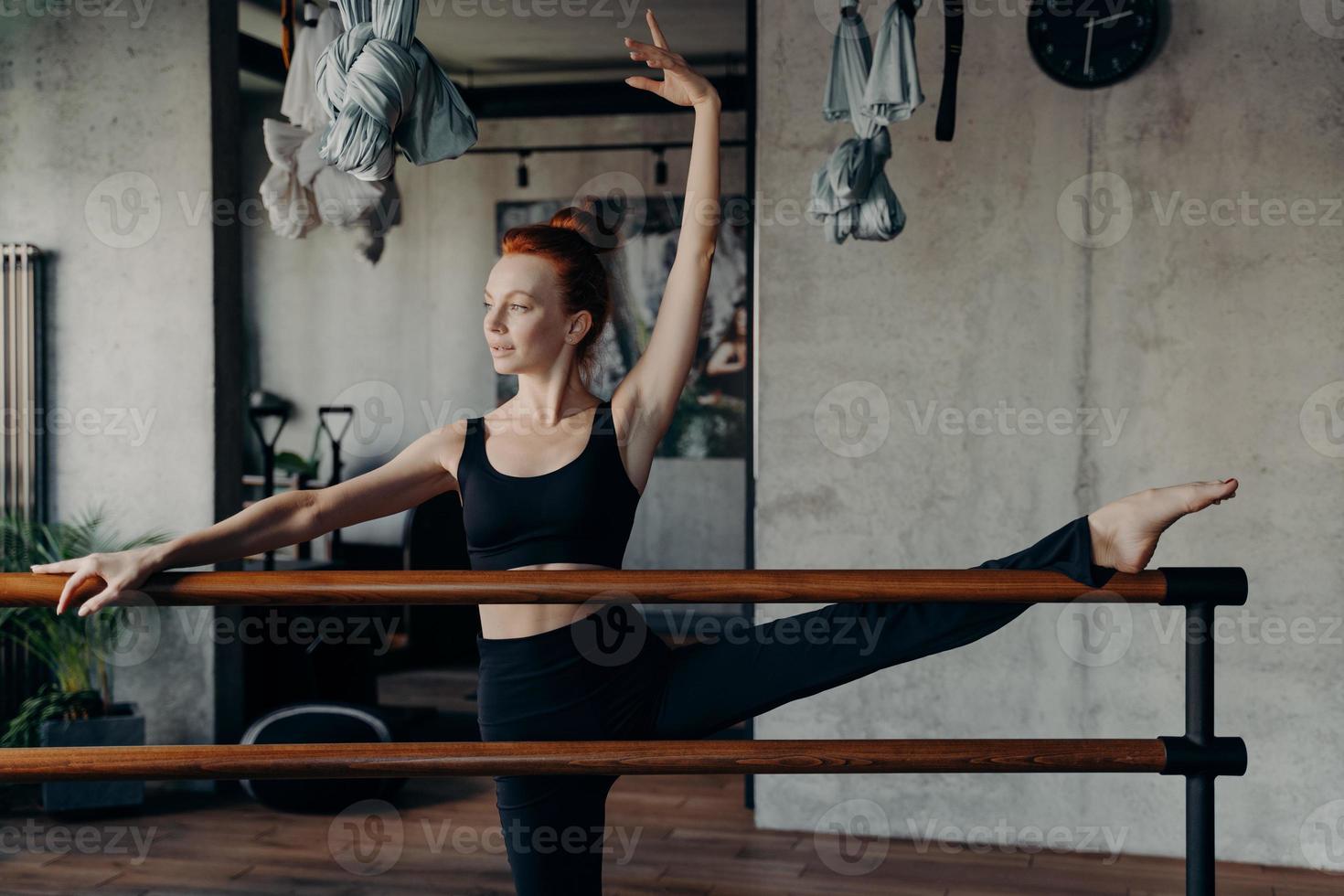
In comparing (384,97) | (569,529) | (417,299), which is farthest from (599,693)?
(417,299)

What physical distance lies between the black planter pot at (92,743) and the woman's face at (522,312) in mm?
2779

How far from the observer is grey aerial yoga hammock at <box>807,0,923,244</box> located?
307 cm
